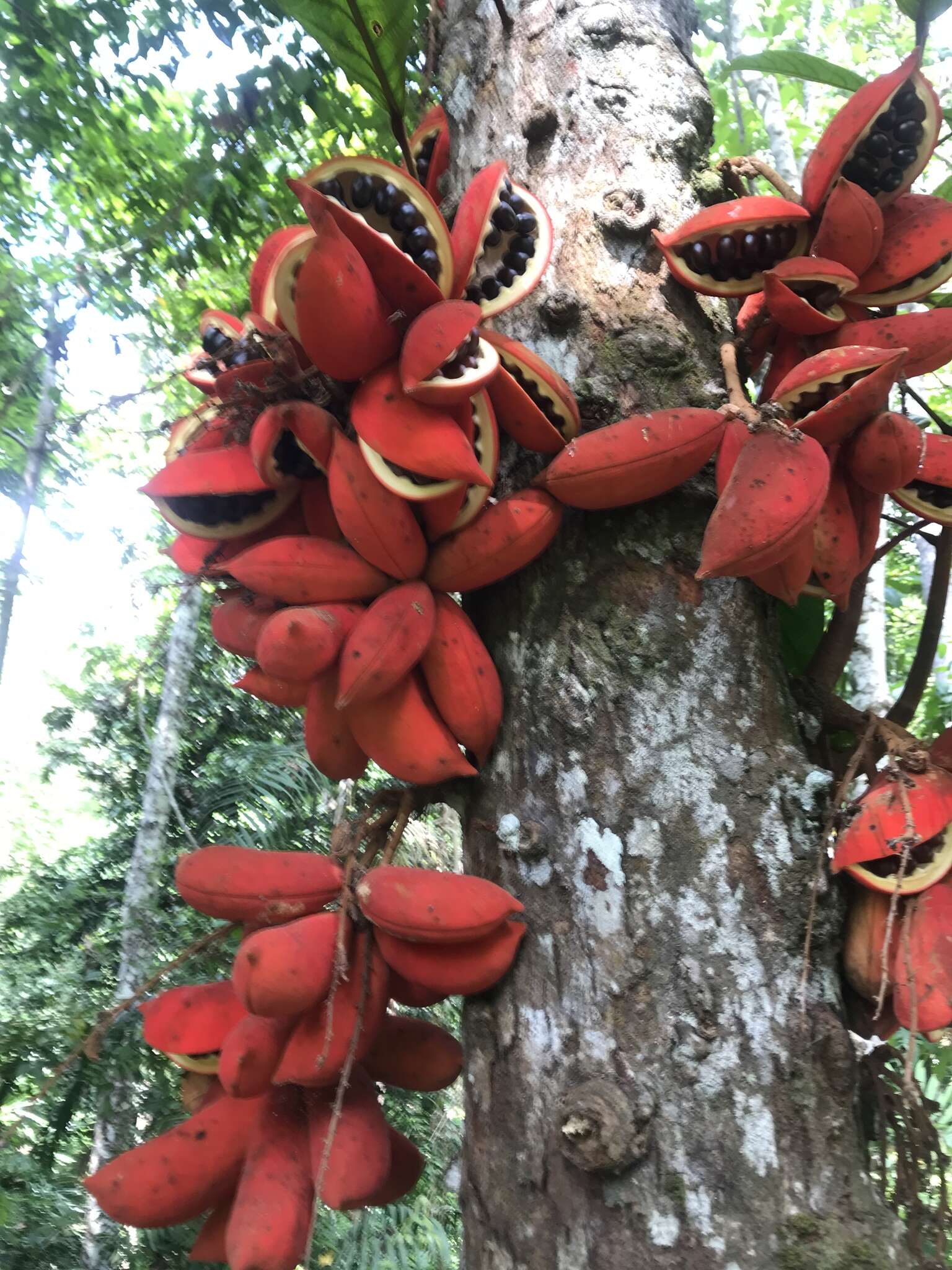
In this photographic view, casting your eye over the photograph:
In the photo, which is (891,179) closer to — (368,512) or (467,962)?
(368,512)

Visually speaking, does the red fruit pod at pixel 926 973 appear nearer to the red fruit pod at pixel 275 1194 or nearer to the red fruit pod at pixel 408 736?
the red fruit pod at pixel 408 736

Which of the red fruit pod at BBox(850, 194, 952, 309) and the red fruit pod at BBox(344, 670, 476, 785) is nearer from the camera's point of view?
the red fruit pod at BBox(344, 670, 476, 785)

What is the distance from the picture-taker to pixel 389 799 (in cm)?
103

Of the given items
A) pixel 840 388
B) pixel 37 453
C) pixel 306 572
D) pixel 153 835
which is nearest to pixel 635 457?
pixel 840 388

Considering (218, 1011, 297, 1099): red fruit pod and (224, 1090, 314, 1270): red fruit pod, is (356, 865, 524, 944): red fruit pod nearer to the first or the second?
(218, 1011, 297, 1099): red fruit pod

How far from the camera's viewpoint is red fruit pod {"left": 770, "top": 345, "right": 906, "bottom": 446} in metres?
0.87

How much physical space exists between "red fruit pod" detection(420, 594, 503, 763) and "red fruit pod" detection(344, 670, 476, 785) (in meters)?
0.02

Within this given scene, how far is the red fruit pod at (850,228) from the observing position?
0.99 meters

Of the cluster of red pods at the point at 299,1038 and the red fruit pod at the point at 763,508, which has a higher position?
the red fruit pod at the point at 763,508

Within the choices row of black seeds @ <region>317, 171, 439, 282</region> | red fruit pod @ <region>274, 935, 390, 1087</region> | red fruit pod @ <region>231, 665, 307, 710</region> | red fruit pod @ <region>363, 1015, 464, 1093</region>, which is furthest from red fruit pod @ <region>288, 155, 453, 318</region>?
red fruit pod @ <region>363, 1015, 464, 1093</region>

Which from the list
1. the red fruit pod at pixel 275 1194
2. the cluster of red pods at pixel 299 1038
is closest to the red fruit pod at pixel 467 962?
the cluster of red pods at pixel 299 1038

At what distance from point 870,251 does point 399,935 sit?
875mm

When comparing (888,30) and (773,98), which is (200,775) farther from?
(888,30)

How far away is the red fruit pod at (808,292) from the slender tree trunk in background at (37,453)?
389 centimetres
